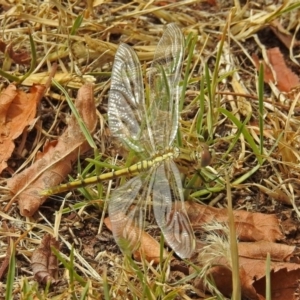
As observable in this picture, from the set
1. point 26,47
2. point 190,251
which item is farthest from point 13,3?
point 190,251

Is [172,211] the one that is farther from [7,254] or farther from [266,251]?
[7,254]

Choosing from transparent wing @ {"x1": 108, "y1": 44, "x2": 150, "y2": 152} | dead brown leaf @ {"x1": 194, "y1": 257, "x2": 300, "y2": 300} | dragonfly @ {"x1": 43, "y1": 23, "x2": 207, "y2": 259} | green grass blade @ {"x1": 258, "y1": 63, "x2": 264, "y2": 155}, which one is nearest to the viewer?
dead brown leaf @ {"x1": 194, "y1": 257, "x2": 300, "y2": 300}

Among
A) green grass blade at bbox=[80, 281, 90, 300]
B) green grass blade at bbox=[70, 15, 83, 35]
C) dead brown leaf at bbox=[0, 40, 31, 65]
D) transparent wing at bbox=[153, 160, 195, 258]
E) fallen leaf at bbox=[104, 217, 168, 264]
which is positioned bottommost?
fallen leaf at bbox=[104, 217, 168, 264]

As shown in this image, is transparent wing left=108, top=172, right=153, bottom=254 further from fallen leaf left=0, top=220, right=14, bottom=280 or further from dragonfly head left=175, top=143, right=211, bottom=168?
fallen leaf left=0, top=220, right=14, bottom=280

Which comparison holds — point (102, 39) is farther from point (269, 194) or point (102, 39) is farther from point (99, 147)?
point (269, 194)

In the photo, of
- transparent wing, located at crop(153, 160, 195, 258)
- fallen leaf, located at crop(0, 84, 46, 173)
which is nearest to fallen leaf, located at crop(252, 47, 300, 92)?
transparent wing, located at crop(153, 160, 195, 258)

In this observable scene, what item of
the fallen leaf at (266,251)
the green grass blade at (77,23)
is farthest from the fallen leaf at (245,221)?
the green grass blade at (77,23)

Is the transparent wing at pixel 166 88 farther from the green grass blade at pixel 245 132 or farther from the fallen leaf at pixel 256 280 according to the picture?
the fallen leaf at pixel 256 280

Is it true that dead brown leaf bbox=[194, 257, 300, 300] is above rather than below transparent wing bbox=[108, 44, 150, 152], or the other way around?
below
